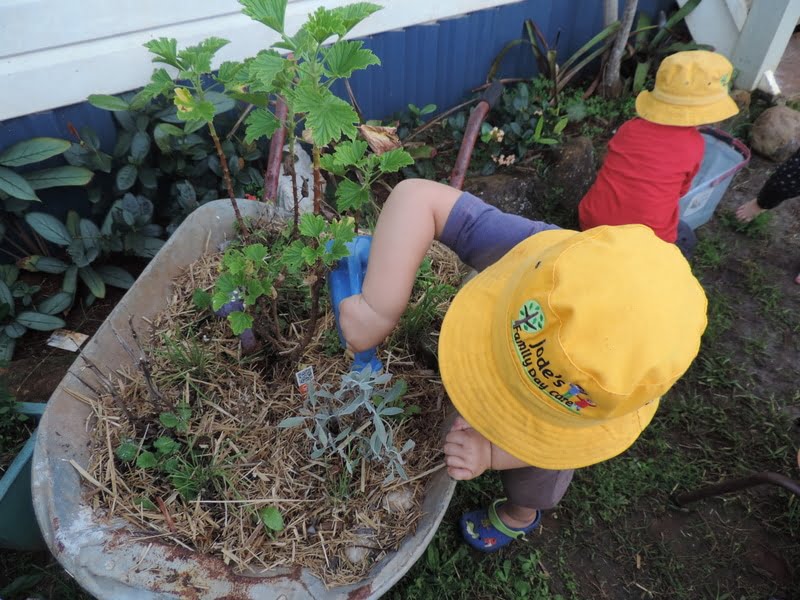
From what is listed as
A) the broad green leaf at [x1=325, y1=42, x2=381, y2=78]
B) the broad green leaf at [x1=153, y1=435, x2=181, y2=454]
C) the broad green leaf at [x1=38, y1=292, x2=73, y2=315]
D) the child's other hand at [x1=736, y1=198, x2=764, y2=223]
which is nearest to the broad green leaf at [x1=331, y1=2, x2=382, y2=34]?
the broad green leaf at [x1=325, y1=42, x2=381, y2=78]

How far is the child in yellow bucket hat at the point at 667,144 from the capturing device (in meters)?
2.17

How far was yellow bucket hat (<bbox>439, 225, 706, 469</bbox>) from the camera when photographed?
82 cm

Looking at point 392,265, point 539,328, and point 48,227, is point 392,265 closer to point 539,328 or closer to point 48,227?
point 539,328

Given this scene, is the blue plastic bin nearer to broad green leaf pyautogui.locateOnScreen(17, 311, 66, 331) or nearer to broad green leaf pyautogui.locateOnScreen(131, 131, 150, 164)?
broad green leaf pyautogui.locateOnScreen(131, 131, 150, 164)

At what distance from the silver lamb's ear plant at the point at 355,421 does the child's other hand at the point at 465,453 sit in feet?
0.31

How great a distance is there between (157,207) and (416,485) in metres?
1.67

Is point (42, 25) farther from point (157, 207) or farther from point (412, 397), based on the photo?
point (412, 397)

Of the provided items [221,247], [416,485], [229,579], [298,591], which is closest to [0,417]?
[221,247]

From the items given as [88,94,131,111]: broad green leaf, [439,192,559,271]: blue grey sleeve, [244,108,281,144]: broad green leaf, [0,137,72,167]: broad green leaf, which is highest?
[244,108,281,144]: broad green leaf

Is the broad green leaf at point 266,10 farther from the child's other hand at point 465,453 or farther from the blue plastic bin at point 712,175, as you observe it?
the blue plastic bin at point 712,175

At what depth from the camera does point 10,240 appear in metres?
2.16

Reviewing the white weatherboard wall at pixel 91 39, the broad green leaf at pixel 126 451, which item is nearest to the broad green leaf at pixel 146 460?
the broad green leaf at pixel 126 451

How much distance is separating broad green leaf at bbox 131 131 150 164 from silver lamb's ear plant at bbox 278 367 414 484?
127 cm

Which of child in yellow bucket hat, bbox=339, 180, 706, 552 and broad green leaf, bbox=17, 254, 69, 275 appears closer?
child in yellow bucket hat, bbox=339, 180, 706, 552
